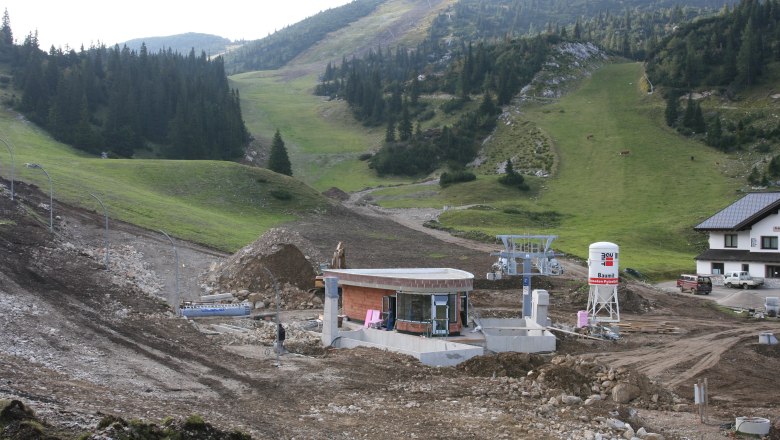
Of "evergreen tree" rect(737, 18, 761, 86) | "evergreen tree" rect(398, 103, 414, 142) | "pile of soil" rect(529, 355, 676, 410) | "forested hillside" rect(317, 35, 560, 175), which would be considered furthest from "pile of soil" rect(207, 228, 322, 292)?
"evergreen tree" rect(737, 18, 761, 86)

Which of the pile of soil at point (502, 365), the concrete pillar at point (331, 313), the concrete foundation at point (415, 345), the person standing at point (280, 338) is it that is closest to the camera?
the pile of soil at point (502, 365)

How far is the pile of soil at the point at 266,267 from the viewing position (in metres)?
50.7

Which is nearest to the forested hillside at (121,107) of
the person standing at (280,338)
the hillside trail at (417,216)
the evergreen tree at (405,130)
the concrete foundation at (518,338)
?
the evergreen tree at (405,130)

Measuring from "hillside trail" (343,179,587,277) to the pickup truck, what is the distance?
450 inches

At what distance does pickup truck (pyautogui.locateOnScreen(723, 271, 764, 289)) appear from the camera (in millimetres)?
62469

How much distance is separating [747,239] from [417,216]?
4272 centimetres

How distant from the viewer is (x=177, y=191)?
8900 centimetres

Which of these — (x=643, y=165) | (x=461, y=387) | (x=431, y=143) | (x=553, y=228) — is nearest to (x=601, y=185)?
(x=643, y=165)

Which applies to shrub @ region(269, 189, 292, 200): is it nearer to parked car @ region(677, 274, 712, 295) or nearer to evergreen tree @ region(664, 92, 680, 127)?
parked car @ region(677, 274, 712, 295)

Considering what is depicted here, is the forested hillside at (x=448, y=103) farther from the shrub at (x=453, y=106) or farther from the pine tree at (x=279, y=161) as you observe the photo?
the pine tree at (x=279, y=161)

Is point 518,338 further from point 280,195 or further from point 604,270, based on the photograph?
point 280,195

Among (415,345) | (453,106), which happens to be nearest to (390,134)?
(453,106)

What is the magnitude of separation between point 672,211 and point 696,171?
20.6 m

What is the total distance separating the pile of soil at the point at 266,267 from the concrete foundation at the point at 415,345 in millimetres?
14886
